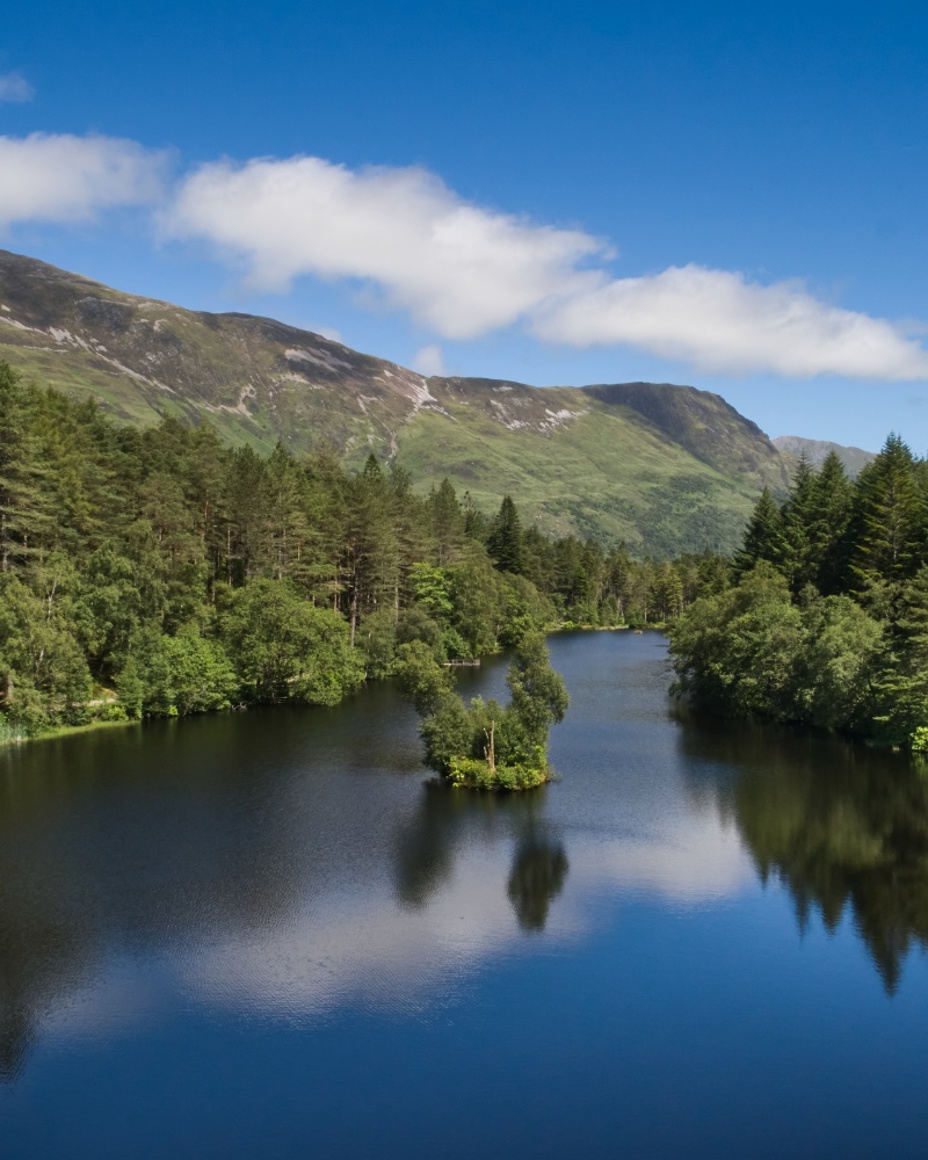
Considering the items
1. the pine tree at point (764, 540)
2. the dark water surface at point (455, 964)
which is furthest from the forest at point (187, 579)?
the dark water surface at point (455, 964)

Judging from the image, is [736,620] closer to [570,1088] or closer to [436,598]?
[436,598]

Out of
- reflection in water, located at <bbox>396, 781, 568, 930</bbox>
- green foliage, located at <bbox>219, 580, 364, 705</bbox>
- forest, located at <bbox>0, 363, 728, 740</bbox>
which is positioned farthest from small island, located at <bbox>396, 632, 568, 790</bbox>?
green foliage, located at <bbox>219, 580, 364, 705</bbox>

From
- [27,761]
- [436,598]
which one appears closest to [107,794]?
[27,761]

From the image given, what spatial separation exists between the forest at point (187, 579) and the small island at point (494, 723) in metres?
1.88

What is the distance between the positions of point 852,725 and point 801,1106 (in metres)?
46.5

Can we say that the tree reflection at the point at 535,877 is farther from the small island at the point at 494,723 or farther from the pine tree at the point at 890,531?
the pine tree at the point at 890,531

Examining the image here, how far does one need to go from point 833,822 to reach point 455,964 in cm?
2415

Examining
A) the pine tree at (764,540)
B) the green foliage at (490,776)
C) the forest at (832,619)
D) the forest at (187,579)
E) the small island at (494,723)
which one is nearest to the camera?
the green foliage at (490,776)

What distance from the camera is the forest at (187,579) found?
62688 mm

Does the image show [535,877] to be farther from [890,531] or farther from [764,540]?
[764,540]

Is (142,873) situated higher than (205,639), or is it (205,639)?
(205,639)

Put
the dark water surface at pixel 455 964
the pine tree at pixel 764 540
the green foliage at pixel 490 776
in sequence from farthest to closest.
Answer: the pine tree at pixel 764 540, the green foliage at pixel 490 776, the dark water surface at pixel 455 964

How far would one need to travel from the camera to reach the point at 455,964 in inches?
1201

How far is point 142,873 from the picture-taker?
37594 millimetres
